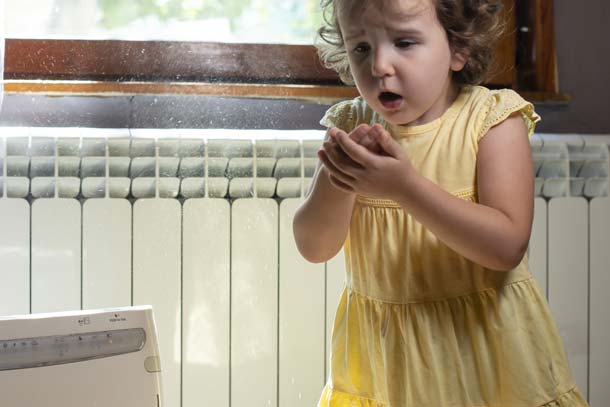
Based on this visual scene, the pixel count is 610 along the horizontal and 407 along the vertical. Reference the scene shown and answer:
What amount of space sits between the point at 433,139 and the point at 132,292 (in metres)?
0.71

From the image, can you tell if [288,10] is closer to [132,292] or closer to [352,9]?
[132,292]

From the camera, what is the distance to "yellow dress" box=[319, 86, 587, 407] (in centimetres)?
84

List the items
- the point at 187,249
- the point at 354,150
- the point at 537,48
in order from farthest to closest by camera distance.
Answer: the point at 537,48 → the point at 187,249 → the point at 354,150

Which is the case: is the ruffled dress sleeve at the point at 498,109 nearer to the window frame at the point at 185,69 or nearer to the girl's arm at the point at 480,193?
the girl's arm at the point at 480,193

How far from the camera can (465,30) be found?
33.5 inches

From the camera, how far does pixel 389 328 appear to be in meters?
0.85

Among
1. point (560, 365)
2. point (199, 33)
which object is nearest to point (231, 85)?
point (199, 33)

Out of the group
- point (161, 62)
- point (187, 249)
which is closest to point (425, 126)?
point (187, 249)

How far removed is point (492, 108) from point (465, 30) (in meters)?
0.09

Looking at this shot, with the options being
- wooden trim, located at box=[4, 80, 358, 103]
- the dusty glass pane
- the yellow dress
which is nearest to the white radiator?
wooden trim, located at box=[4, 80, 358, 103]

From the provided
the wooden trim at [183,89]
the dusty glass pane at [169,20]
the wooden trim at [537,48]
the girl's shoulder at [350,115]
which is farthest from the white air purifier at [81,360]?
the wooden trim at [537,48]

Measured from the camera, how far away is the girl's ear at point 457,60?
2.82 feet

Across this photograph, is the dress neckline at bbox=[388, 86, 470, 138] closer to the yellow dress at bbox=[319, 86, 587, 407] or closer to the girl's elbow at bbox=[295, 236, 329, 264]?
the yellow dress at bbox=[319, 86, 587, 407]

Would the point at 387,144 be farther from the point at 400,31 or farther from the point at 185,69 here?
the point at 185,69
